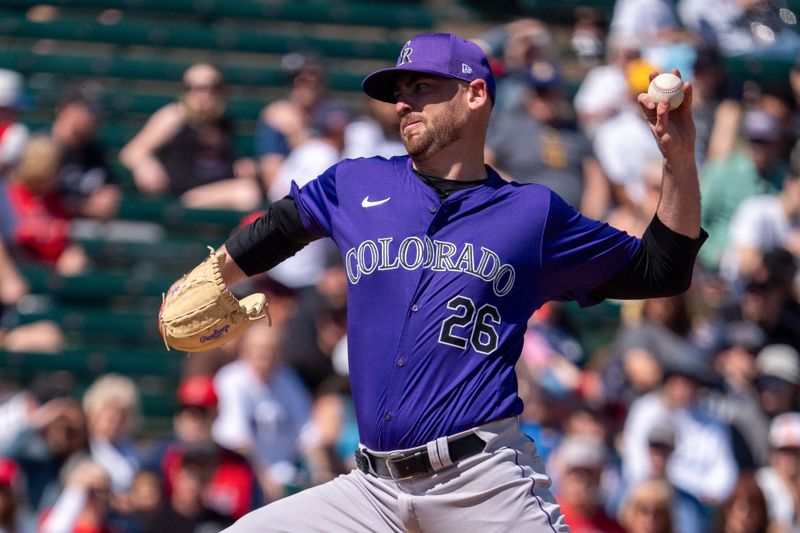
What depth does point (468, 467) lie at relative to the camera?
4.03m

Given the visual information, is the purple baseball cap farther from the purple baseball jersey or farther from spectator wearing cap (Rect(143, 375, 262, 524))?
spectator wearing cap (Rect(143, 375, 262, 524))

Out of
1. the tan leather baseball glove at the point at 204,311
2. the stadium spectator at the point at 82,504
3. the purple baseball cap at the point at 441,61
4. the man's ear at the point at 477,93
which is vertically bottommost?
the stadium spectator at the point at 82,504

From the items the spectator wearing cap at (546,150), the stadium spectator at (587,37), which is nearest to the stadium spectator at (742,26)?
the stadium spectator at (587,37)

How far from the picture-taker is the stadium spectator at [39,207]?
9180mm

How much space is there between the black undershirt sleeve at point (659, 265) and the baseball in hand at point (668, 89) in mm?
364

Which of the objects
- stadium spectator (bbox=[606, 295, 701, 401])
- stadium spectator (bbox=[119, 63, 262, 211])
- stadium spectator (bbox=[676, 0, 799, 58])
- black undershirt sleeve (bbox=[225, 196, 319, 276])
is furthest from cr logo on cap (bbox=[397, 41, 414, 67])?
stadium spectator (bbox=[676, 0, 799, 58])

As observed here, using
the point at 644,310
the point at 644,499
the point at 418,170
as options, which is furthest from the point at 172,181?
the point at 418,170

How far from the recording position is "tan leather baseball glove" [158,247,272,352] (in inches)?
172

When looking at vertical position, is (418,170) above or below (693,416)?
above

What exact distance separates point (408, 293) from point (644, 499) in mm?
3434

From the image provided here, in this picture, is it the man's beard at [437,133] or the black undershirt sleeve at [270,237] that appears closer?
the man's beard at [437,133]

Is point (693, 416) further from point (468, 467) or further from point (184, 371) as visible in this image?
point (468, 467)

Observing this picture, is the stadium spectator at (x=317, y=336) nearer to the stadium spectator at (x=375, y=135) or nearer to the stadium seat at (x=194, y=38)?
the stadium spectator at (x=375, y=135)

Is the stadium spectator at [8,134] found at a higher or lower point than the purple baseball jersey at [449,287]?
lower
